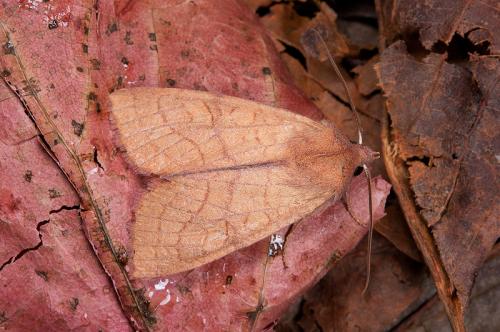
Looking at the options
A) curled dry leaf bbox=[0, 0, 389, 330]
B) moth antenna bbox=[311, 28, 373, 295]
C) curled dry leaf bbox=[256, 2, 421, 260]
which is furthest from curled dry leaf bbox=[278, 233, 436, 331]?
curled dry leaf bbox=[0, 0, 389, 330]

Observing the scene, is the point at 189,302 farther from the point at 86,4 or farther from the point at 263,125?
the point at 86,4

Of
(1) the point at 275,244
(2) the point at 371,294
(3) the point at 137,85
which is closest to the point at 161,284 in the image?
(1) the point at 275,244

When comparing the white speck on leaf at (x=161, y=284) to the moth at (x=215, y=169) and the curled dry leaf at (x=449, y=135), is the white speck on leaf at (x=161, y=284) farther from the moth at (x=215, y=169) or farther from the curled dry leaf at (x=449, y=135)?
the curled dry leaf at (x=449, y=135)

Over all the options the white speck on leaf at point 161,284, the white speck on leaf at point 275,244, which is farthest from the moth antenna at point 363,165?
the white speck on leaf at point 161,284

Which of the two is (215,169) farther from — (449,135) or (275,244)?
(449,135)

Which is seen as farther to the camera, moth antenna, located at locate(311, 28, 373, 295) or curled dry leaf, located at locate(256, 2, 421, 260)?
curled dry leaf, located at locate(256, 2, 421, 260)

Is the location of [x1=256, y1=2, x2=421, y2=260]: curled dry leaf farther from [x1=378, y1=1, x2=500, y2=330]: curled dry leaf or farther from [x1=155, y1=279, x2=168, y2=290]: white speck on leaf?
[x1=155, y1=279, x2=168, y2=290]: white speck on leaf
